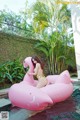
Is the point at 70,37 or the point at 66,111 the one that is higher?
the point at 70,37

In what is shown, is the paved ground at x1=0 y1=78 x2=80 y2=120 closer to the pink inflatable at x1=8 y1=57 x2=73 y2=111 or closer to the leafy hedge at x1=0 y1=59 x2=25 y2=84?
the pink inflatable at x1=8 y1=57 x2=73 y2=111

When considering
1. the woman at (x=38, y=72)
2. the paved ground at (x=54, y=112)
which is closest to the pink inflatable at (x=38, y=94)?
the paved ground at (x=54, y=112)

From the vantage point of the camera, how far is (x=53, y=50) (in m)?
9.35

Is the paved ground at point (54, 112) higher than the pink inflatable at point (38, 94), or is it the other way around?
the pink inflatable at point (38, 94)

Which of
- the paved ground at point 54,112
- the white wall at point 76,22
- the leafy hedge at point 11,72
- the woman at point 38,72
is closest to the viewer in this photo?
the paved ground at point 54,112

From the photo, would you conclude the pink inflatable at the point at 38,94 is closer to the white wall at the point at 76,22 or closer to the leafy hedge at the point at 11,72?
the leafy hedge at the point at 11,72

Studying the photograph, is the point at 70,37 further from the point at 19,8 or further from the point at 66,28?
the point at 19,8

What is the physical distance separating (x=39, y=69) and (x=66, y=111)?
1.14 meters

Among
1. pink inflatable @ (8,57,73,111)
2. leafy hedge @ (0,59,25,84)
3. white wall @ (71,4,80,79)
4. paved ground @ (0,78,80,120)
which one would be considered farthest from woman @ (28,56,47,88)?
white wall @ (71,4,80,79)

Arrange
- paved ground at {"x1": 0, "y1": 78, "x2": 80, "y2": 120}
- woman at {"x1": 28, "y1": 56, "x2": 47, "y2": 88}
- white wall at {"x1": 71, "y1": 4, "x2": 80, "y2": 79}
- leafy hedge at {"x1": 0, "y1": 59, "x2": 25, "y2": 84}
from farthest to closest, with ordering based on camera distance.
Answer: white wall at {"x1": 71, "y1": 4, "x2": 80, "y2": 79} → leafy hedge at {"x1": 0, "y1": 59, "x2": 25, "y2": 84} → woman at {"x1": 28, "y1": 56, "x2": 47, "y2": 88} → paved ground at {"x1": 0, "y1": 78, "x2": 80, "y2": 120}

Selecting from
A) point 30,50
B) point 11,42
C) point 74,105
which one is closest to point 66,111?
point 74,105

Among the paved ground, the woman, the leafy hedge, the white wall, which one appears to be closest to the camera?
the paved ground

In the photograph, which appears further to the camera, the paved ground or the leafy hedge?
the leafy hedge

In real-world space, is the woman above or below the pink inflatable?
above
